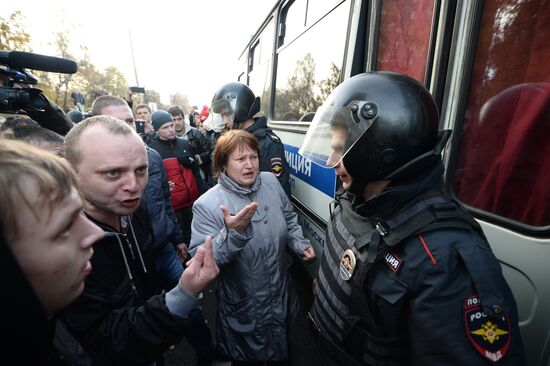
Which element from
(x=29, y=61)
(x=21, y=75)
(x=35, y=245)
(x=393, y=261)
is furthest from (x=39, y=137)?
(x=393, y=261)

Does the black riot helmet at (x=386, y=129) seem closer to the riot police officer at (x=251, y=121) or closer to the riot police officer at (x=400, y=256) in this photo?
the riot police officer at (x=400, y=256)

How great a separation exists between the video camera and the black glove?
1.79 m

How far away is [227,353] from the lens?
1.89m

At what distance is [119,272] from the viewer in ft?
4.13

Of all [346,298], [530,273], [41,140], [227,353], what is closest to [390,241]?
[346,298]

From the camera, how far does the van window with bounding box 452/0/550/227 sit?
1131 mm

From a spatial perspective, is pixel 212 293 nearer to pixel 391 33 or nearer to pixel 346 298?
pixel 346 298

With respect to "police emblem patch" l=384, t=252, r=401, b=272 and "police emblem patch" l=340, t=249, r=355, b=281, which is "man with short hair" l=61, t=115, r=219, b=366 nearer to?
"police emblem patch" l=340, t=249, r=355, b=281

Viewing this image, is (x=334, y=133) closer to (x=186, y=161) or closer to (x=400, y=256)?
(x=400, y=256)

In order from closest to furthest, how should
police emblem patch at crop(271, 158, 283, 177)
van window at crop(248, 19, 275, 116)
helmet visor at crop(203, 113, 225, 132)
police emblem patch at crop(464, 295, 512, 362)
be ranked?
police emblem patch at crop(464, 295, 512, 362) → police emblem patch at crop(271, 158, 283, 177) → helmet visor at crop(203, 113, 225, 132) → van window at crop(248, 19, 275, 116)

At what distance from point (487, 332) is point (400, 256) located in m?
0.30

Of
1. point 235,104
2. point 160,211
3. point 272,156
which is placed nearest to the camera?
point 160,211

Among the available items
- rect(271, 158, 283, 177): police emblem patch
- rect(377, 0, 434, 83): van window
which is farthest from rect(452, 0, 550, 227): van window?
rect(271, 158, 283, 177): police emblem patch

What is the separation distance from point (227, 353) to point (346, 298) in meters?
1.19
